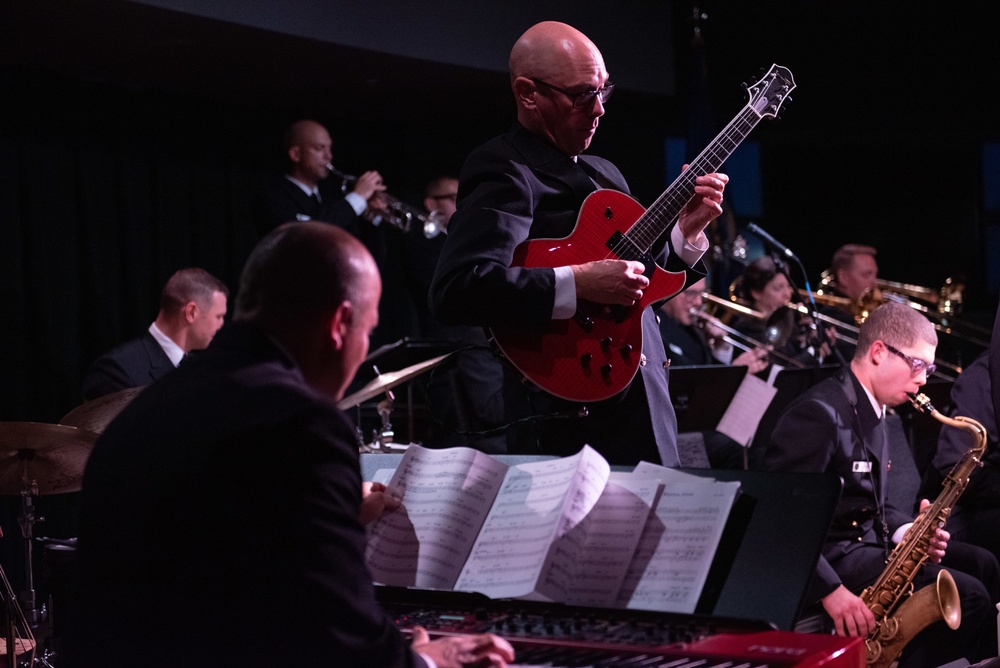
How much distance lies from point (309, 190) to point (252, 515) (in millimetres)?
5644

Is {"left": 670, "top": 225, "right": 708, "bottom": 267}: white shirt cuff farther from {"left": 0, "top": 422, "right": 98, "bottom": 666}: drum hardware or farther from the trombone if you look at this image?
the trombone

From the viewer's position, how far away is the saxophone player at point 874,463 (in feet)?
13.1

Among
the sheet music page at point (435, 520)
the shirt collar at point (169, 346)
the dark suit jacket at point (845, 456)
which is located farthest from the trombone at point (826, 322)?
the sheet music page at point (435, 520)

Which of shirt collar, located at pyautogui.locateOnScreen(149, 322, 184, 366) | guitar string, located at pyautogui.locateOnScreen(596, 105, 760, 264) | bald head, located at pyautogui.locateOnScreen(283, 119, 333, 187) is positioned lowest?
shirt collar, located at pyautogui.locateOnScreen(149, 322, 184, 366)

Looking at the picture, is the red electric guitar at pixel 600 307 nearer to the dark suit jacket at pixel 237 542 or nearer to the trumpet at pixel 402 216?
the dark suit jacket at pixel 237 542

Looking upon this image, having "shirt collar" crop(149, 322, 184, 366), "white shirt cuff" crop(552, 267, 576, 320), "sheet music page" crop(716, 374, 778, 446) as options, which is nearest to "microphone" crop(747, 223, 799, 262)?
"sheet music page" crop(716, 374, 778, 446)

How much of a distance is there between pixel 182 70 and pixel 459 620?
542 cm

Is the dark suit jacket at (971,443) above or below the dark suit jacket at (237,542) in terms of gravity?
below

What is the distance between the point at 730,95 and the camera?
8.68m

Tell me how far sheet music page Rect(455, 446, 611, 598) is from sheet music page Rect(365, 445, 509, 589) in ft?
0.12

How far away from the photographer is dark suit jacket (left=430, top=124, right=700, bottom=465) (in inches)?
104

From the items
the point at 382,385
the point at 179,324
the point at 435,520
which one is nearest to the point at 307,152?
the point at 179,324

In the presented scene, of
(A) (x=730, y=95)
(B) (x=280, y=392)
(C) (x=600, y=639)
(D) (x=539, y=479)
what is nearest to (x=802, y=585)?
(C) (x=600, y=639)

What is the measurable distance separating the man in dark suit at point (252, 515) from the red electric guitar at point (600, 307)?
3.43ft
